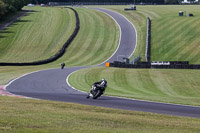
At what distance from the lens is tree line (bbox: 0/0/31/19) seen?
106125 millimetres

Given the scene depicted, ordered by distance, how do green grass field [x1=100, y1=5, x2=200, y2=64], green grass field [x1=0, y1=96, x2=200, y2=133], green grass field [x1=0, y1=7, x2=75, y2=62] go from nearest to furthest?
green grass field [x1=0, y1=96, x2=200, y2=133]
green grass field [x1=100, y1=5, x2=200, y2=64]
green grass field [x1=0, y1=7, x2=75, y2=62]

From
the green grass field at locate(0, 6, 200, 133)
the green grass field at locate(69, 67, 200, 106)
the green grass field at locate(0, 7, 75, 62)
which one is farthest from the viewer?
the green grass field at locate(0, 7, 75, 62)

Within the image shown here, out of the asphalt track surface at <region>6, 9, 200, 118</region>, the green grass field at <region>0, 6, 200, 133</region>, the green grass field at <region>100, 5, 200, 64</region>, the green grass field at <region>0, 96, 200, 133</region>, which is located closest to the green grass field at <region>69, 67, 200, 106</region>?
the green grass field at <region>0, 6, 200, 133</region>

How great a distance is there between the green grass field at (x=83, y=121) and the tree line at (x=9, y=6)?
8785cm

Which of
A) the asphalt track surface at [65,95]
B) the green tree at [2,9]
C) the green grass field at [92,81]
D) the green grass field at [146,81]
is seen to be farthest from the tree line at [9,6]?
the asphalt track surface at [65,95]

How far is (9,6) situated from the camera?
115 meters

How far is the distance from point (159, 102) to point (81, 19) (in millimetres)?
78171

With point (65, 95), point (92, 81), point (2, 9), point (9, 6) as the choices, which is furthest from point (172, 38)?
point (65, 95)

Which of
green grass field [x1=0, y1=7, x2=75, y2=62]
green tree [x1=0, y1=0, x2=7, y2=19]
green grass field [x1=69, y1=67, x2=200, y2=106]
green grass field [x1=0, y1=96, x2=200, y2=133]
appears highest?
green grass field [x1=0, y1=96, x2=200, y2=133]

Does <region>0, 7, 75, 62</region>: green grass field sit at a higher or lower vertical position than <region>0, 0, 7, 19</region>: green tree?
lower

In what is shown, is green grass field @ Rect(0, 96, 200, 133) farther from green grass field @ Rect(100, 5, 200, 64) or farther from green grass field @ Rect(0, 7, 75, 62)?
green grass field @ Rect(0, 7, 75, 62)

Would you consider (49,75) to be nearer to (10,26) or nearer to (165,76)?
(165,76)

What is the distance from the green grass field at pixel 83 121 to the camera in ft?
50.8

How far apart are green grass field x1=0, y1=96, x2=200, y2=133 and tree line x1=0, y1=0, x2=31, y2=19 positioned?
87.8 m
